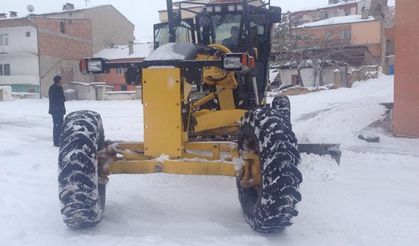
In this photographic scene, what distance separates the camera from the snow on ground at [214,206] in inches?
178

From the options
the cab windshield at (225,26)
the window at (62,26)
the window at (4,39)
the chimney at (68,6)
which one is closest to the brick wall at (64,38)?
the window at (62,26)

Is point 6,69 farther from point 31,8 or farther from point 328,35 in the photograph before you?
point 328,35

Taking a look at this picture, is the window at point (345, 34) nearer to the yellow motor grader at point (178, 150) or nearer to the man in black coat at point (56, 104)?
the man in black coat at point (56, 104)

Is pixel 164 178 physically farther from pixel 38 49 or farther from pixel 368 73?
pixel 38 49

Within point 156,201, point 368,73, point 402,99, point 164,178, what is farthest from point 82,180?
point 368,73

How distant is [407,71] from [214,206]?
724cm

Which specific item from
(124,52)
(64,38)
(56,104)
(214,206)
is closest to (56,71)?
(64,38)

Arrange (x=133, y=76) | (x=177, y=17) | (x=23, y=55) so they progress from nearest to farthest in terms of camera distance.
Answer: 1. (x=133, y=76)
2. (x=177, y=17)
3. (x=23, y=55)

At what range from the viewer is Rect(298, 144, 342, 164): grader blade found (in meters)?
7.54

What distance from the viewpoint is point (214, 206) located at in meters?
5.61

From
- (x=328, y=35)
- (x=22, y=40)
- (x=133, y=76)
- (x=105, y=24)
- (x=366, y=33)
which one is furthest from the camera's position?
(x=105, y=24)

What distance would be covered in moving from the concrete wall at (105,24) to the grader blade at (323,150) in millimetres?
47371

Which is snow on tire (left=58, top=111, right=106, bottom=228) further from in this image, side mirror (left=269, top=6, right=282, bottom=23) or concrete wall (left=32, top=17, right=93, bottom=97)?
concrete wall (left=32, top=17, right=93, bottom=97)

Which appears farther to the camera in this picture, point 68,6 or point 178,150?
point 68,6
